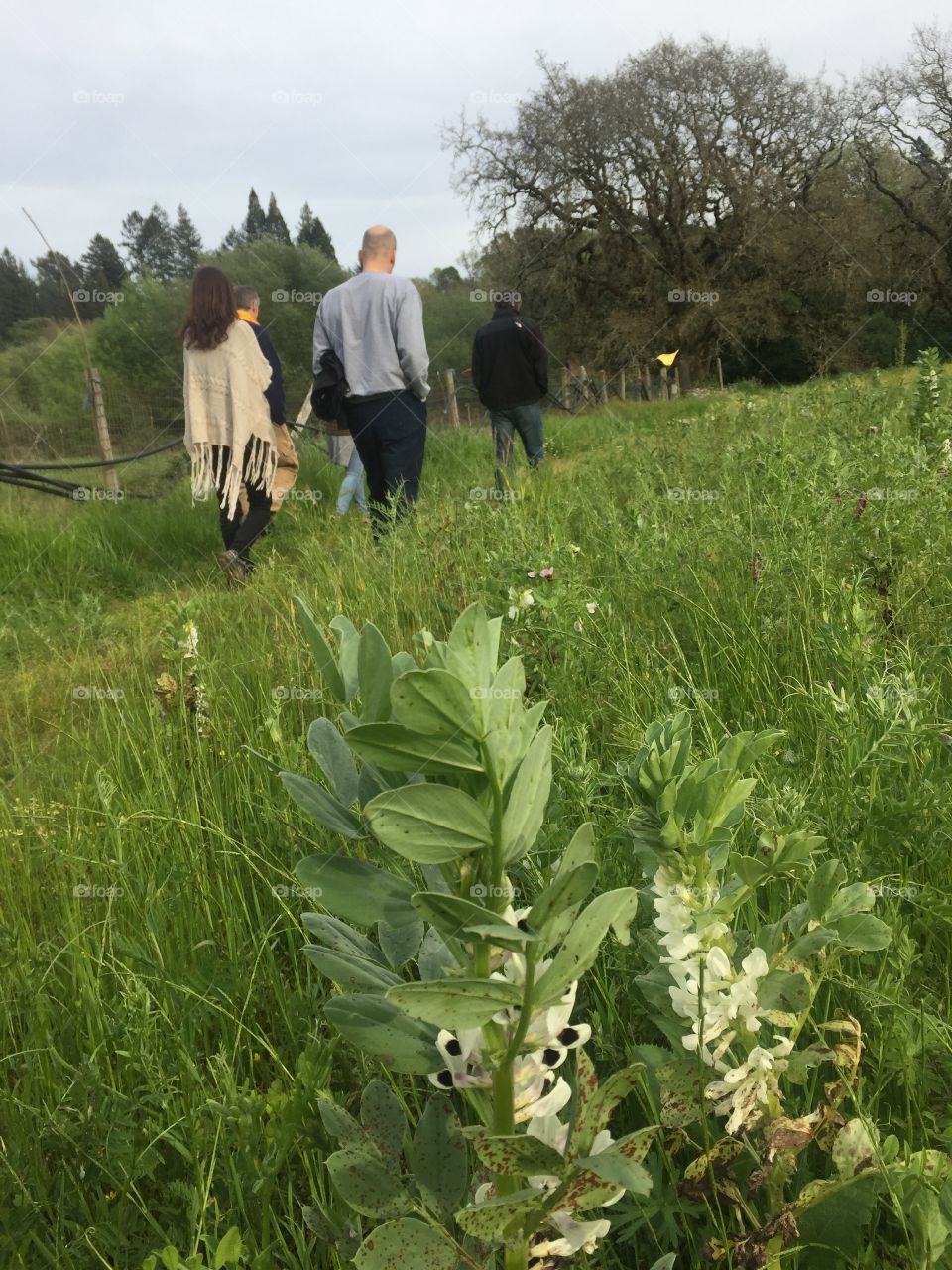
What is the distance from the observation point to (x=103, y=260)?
44.7ft

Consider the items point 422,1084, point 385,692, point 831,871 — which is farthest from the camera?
point 422,1084

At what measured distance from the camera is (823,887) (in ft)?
2.84

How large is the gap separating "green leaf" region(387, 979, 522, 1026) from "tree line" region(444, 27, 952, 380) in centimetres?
3299

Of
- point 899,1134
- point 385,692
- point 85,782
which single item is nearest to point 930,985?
point 899,1134

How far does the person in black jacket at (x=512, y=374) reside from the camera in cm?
852

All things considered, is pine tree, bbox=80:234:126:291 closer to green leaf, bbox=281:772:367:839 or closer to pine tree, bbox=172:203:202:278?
pine tree, bbox=172:203:202:278

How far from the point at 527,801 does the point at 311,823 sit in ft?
5.30

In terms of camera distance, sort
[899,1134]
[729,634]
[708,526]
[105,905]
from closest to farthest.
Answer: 1. [899,1134]
2. [105,905]
3. [729,634]
4. [708,526]

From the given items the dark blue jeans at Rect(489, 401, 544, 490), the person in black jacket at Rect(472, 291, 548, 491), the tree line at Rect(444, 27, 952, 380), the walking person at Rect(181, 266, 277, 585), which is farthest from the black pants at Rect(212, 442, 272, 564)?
the tree line at Rect(444, 27, 952, 380)

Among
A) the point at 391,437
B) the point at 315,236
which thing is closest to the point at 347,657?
the point at 391,437

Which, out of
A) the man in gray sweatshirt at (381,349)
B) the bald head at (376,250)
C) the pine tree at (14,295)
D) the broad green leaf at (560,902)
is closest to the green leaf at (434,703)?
the broad green leaf at (560,902)

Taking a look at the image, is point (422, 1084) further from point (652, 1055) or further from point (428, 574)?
point (428, 574)

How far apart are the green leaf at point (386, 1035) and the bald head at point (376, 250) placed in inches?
249

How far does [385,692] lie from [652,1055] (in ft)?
1.96
